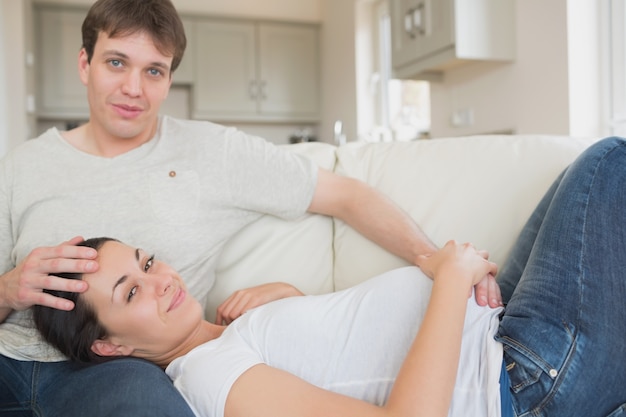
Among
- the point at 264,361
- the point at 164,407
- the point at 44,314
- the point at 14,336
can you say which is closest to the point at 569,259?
the point at 264,361

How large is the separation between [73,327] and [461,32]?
265 cm

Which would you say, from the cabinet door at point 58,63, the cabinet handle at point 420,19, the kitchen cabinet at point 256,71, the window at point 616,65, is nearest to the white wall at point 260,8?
→ the kitchen cabinet at point 256,71

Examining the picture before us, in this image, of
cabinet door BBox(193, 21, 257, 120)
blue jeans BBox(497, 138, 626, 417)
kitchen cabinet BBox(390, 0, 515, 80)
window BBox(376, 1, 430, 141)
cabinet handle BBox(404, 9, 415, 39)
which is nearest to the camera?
blue jeans BBox(497, 138, 626, 417)

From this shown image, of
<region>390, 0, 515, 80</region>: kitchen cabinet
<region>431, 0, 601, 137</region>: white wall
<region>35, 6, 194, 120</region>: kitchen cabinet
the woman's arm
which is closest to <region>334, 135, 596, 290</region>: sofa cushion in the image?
the woman's arm

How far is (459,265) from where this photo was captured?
1.04 meters

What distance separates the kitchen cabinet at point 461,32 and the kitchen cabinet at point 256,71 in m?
2.27

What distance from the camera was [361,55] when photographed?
4863 millimetres

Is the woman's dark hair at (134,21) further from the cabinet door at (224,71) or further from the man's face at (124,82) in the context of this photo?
the cabinet door at (224,71)

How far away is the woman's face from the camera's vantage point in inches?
40.6

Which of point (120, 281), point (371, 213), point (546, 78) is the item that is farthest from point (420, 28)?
point (120, 281)

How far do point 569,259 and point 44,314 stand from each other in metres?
0.97

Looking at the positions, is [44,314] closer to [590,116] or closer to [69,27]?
[590,116]

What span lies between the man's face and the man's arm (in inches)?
18.1

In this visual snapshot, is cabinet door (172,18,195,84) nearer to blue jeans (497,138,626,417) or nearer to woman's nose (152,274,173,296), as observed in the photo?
woman's nose (152,274,173,296)
